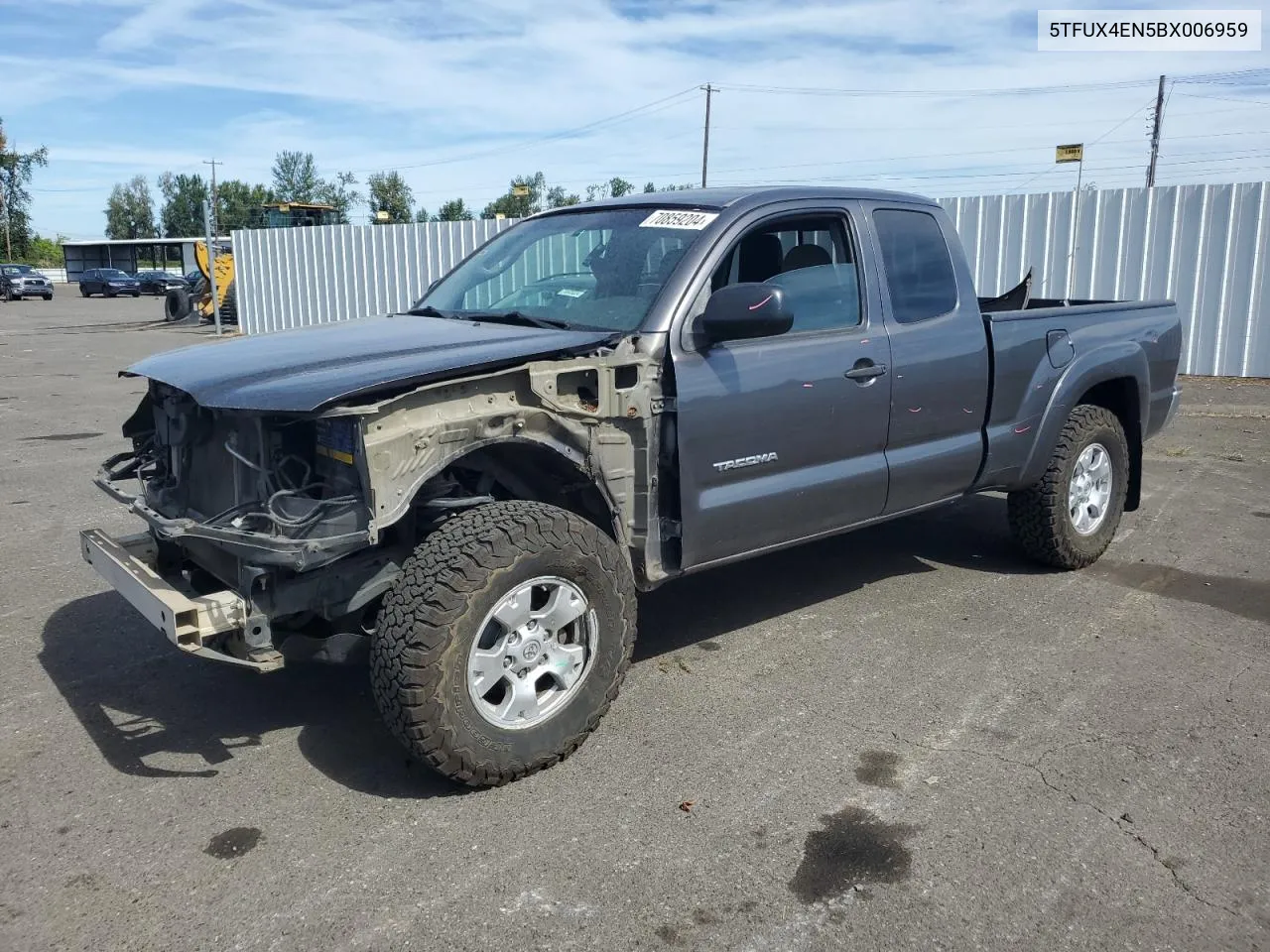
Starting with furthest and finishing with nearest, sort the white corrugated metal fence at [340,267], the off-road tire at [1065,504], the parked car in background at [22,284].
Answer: the parked car in background at [22,284] → the white corrugated metal fence at [340,267] → the off-road tire at [1065,504]

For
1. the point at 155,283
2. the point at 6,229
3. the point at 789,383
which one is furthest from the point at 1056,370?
the point at 6,229

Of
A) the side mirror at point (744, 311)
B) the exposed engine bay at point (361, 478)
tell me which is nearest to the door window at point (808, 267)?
the side mirror at point (744, 311)

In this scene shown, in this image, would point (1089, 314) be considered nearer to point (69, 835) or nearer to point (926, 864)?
point (926, 864)

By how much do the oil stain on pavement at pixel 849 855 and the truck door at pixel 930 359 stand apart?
189 cm

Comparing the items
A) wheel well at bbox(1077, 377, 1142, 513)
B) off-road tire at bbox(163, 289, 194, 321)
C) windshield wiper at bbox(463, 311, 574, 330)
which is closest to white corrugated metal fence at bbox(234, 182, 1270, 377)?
wheel well at bbox(1077, 377, 1142, 513)

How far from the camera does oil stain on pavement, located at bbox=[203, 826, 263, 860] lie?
10.5 ft

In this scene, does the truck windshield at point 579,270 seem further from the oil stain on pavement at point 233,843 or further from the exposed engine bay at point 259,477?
the oil stain on pavement at point 233,843

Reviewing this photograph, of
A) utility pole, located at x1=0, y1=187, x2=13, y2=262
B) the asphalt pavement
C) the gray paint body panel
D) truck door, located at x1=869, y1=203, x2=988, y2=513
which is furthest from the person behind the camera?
utility pole, located at x1=0, y1=187, x2=13, y2=262

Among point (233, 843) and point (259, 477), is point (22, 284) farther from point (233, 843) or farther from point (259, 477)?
point (233, 843)

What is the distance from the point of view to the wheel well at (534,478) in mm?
3820

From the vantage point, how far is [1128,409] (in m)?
6.27

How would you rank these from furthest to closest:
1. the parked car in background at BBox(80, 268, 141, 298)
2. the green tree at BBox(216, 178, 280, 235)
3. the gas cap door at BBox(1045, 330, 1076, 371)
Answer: the green tree at BBox(216, 178, 280, 235)
the parked car in background at BBox(80, 268, 141, 298)
the gas cap door at BBox(1045, 330, 1076, 371)

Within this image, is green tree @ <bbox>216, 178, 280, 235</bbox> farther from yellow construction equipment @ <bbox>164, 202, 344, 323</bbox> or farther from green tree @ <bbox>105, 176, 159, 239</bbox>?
yellow construction equipment @ <bbox>164, 202, 344, 323</bbox>

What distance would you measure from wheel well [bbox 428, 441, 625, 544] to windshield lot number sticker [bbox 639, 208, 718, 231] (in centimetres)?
120
